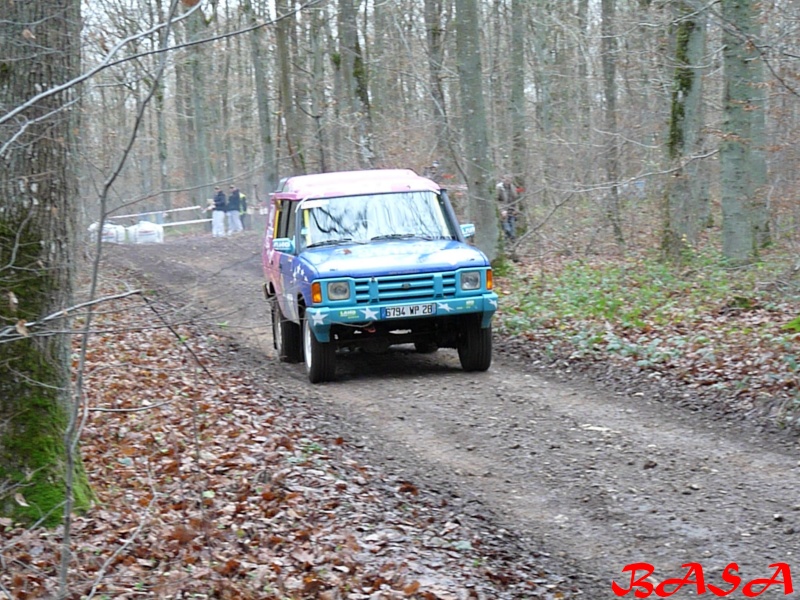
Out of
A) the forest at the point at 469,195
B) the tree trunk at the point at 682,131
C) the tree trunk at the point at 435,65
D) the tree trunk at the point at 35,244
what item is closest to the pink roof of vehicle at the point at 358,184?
the forest at the point at 469,195

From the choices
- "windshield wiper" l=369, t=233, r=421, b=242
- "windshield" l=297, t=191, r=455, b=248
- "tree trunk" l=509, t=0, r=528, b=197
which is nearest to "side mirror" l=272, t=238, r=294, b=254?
"windshield" l=297, t=191, r=455, b=248

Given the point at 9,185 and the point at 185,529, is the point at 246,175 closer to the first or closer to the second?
the point at 9,185

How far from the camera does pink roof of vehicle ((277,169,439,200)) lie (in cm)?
1146

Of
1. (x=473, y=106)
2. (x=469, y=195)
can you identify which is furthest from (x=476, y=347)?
(x=473, y=106)

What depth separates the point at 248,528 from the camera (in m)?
5.93

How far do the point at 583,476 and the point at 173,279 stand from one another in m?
14.7

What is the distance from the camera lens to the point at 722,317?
38.2 feet

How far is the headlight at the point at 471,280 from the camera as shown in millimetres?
10398

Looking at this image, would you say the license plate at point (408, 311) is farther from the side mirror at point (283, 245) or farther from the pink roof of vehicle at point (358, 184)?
the pink roof of vehicle at point (358, 184)

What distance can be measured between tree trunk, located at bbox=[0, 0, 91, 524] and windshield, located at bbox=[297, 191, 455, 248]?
5644mm

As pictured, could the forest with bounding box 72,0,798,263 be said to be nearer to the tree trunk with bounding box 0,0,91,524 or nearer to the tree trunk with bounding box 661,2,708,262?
the tree trunk with bounding box 661,2,708,262

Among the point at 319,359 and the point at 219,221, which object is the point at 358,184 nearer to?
the point at 319,359

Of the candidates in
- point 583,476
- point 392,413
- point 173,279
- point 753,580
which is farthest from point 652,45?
point 753,580

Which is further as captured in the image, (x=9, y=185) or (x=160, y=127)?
(x=160, y=127)
